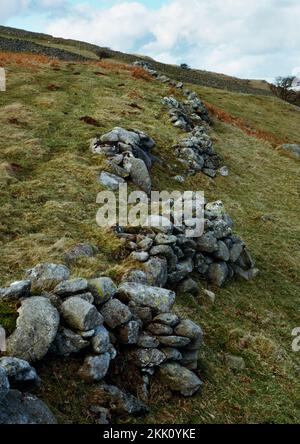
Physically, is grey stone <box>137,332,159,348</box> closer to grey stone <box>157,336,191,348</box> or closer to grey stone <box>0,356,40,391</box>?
grey stone <box>157,336,191,348</box>

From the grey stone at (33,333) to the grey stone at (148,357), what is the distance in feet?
7.97

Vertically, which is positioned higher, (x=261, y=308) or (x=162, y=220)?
(x=162, y=220)

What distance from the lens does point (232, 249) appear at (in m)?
20.6

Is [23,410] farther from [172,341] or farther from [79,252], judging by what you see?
[79,252]

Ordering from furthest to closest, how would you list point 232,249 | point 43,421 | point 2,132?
point 2,132
point 232,249
point 43,421

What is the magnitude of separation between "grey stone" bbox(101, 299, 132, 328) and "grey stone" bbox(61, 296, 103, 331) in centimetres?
66

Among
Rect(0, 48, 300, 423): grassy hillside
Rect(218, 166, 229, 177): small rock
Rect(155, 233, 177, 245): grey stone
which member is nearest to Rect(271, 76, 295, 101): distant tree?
Rect(0, 48, 300, 423): grassy hillside

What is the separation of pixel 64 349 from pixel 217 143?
35.8m

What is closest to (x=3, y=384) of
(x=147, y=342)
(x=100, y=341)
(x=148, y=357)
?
(x=100, y=341)

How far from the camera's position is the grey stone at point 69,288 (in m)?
11.2

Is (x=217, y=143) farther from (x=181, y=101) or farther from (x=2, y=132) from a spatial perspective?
Answer: (x=2, y=132)
